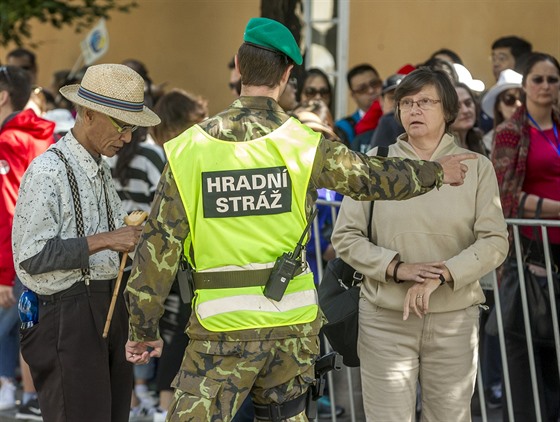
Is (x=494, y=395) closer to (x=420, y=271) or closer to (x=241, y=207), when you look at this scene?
(x=420, y=271)

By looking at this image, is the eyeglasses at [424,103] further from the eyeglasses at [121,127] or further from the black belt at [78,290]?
the black belt at [78,290]

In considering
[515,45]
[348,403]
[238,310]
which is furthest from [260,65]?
[515,45]

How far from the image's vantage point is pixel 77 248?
4.57 metres

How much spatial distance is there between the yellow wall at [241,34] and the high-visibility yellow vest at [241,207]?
5.45 m

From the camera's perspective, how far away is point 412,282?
4922 millimetres

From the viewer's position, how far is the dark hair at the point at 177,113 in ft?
22.1

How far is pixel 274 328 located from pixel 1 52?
1130 centimetres

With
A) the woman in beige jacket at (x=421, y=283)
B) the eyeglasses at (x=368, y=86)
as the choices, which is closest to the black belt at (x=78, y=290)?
the woman in beige jacket at (x=421, y=283)

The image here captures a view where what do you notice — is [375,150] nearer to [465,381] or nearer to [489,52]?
[465,381]

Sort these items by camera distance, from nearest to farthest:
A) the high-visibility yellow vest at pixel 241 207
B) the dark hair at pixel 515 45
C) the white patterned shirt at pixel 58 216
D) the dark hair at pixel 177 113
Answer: the high-visibility yellow vest at pixel 241 207 → the white patterned shirt at pixel 58 216 → the dark hair at pixel 177 113 → the dark hair at pixel 515 45

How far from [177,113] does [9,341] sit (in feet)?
6.47

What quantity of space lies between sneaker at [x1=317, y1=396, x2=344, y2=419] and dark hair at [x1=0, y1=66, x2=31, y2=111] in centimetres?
251

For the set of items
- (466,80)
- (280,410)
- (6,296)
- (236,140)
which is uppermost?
(236,140)

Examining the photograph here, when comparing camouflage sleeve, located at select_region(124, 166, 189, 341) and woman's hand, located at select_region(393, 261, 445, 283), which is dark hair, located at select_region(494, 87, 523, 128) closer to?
woman's hand, located at select_region(393, 261, 445, 283)
